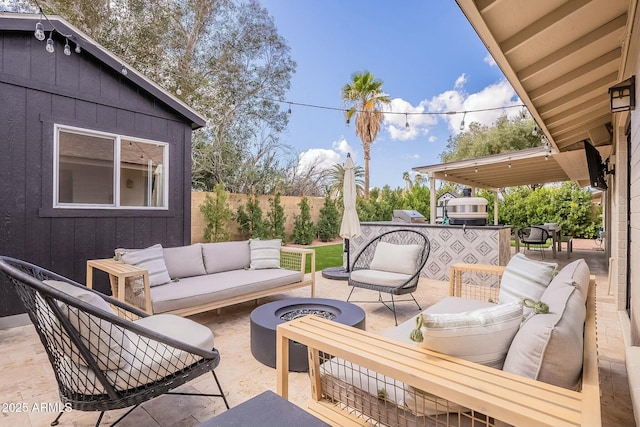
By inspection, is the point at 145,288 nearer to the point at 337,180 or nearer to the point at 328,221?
the point at 328,221

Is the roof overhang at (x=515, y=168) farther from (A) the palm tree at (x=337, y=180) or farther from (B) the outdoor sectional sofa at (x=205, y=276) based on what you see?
(A) the palm tree at (x=337, y=180)

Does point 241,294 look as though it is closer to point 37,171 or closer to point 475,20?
→ point 37,171

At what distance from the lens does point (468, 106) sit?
26.2 meters

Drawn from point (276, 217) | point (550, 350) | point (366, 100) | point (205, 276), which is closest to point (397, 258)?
point (205, 276)

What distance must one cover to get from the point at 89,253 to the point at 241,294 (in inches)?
86.0

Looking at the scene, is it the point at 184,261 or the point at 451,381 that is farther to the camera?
the point at 184,261

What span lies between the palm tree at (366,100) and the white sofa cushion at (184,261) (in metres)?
11.6

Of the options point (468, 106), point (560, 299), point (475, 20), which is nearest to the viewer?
point (560, 299)

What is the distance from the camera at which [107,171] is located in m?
4.61

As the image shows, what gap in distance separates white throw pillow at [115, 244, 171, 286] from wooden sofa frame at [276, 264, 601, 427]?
2408 mm

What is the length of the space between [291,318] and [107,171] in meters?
3.47

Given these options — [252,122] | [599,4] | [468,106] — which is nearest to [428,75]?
[468,106]

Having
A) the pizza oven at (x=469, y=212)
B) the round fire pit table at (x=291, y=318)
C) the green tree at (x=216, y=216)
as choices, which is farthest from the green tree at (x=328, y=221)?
the round fire pit table at (x=291, y=318)

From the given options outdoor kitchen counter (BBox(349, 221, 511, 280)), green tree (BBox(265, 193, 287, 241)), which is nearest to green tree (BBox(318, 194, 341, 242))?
green tree (BBox(265, 193, 287, 241))
